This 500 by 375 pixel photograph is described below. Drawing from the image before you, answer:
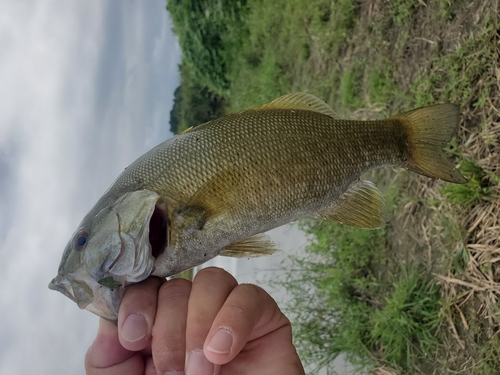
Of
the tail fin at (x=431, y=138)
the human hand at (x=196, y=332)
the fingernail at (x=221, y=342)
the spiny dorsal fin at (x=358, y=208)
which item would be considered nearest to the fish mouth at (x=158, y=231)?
the human hand at (x=196, y=332)

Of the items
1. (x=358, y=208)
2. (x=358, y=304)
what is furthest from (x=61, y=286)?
(x=358, y=304)

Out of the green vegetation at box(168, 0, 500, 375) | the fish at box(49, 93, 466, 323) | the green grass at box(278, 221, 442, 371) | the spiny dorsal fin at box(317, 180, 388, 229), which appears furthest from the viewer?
the green grass at box(278, 221, 442, 371)

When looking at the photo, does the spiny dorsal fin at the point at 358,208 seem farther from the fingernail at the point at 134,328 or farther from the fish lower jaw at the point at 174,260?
the fingernail at the point at 134,328

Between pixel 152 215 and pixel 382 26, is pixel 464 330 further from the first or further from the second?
pixel 382 26

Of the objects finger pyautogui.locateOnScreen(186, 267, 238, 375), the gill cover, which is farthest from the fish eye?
finger pyautogui.locateOnScreen(186, 267, 238, 375)

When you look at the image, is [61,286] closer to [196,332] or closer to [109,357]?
[109,357]

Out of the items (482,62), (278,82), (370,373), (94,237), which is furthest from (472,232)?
(278,82)

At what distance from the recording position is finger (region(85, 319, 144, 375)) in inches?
63.8

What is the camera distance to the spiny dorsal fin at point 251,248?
159 centimetres

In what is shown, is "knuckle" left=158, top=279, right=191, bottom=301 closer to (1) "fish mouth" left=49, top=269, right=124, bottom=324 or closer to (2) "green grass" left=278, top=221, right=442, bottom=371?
(1) "fish mouth" left=49, top=269, right=124, bottom=324

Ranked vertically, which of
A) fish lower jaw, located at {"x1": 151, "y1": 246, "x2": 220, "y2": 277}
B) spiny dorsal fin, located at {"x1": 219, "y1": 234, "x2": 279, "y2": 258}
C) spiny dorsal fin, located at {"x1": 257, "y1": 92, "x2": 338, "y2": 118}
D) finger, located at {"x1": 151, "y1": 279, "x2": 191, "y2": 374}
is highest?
spiny dorsal fin, located at {"x1": 257, "y1": 92, "x2": 338, "y2": 118}

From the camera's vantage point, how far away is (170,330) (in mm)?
1439

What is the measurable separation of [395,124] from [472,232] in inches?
63.4

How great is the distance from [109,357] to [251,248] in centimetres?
73
